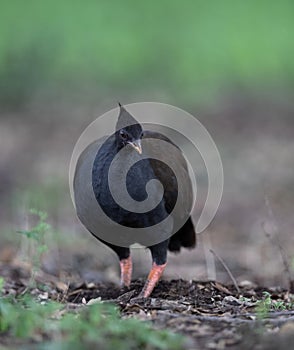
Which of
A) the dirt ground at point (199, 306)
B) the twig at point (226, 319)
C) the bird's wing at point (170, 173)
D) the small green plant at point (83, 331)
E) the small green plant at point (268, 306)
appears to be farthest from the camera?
the bird's wing at point (170, 173)

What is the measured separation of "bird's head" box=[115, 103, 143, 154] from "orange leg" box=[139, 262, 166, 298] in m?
1.02

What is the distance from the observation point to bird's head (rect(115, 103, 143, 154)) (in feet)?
19.5

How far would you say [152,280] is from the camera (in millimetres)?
6207

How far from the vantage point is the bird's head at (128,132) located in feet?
19.5

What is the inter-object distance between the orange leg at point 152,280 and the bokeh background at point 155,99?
1034mm

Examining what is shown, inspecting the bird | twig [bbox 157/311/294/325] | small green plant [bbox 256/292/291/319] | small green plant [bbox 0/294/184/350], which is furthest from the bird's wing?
small green plant [bbox 0/294/184/350]

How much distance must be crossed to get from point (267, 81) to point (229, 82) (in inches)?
36.1

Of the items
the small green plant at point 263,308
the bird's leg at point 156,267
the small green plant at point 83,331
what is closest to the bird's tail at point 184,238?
the bird's leg at point 156,267

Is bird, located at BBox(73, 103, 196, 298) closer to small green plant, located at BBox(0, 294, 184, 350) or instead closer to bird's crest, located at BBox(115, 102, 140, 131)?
bird's crest, located at BBox(115, 102, 140, 131)

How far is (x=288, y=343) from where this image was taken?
13.1 ft

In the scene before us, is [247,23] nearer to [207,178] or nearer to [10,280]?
[207,178]

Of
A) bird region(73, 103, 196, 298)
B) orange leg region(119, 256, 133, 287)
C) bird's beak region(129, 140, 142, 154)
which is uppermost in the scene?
bird's beak region(129, 140, 142, 154)

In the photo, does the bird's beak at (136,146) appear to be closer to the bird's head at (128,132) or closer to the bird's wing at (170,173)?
the bird's head at (128,132)

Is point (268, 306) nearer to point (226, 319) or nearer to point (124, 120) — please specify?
point (226, 319)
